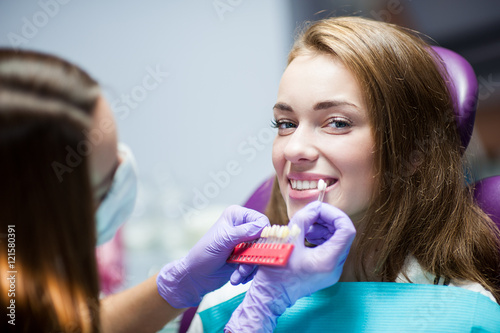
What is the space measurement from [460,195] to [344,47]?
1.56 ft

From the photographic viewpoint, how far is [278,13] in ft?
8.05

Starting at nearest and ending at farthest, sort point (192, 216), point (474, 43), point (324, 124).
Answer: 1. point (324, 124)
2. point (474, 43)
3. point (192, 216)

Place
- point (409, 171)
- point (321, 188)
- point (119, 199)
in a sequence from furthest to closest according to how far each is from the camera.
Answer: point (119, 199)
point (409, 171)
point (321, 188)

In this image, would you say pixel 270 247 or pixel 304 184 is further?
pixel 304 184

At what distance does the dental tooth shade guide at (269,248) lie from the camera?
89 centimetres

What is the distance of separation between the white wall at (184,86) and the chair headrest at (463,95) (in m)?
1.14

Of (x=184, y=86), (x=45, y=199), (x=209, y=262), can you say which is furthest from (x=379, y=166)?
(x=184, y=86)

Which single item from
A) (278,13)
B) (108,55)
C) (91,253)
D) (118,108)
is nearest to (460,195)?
(91,253)

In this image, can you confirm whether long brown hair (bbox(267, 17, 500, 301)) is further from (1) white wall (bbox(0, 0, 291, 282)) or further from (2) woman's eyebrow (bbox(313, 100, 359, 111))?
(1) white wall (bbox(0, 0, 291, 282))

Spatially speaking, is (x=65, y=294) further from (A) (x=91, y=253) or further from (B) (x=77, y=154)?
(B) (x=77, y=154)

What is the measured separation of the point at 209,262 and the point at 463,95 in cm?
80

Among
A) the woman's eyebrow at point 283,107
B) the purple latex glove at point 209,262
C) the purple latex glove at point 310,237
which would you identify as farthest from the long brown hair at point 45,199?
the woman's eyebrow at point 283,107

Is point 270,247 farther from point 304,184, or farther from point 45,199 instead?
point 45,199

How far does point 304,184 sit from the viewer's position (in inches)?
41.9
